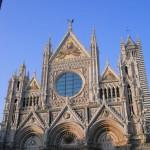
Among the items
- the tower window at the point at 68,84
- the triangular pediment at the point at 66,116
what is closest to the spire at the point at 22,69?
the tower window at the point at 68,84

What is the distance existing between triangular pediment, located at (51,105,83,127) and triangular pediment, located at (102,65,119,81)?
477 cm

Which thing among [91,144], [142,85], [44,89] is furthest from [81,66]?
[91,144]

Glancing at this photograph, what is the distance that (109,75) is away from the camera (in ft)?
89.6

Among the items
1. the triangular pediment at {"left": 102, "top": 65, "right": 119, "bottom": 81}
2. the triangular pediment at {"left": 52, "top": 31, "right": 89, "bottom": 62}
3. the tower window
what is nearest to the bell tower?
the triangular pediment at {"left": 102, "top": 65, "right": 119, "bottom": 81}

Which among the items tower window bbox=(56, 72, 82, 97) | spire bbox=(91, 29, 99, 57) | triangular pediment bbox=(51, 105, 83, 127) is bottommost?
triangular pediment bbox=(51, 105, 83, 127)

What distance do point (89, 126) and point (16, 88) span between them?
375 inches

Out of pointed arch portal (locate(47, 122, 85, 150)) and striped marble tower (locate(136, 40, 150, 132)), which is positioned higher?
striped marble tower (locate(136, 40, 150, 132))

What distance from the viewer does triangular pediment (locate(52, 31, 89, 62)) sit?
29825 millimetres

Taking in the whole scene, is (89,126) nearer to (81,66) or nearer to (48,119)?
(48,119)

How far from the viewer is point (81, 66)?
94.3 ft

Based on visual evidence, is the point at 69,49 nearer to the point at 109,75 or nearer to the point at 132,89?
the point at 109,75

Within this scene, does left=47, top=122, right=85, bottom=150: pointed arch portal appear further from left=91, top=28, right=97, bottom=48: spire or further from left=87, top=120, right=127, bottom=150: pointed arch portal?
left=91, top=28, right=97, bottom=48: spire

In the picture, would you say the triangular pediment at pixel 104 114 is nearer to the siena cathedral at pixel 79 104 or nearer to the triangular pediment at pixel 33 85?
the siena cathedral at pixel 79 104

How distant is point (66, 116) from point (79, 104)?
5.83 ft
